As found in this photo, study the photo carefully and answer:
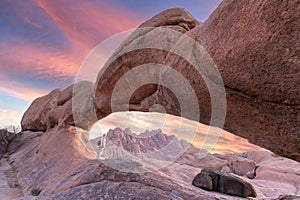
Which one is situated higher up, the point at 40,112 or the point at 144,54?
the point at 144,54

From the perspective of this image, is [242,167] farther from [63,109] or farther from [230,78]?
[230,78]

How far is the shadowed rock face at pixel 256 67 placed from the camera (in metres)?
3.85

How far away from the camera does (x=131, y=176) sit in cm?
641

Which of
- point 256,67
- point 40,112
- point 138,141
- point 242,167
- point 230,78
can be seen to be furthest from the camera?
point 138,141

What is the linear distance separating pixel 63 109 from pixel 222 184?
12.6 meters

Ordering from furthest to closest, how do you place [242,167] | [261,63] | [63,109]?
[242,167] < [63,109] < [261,63]

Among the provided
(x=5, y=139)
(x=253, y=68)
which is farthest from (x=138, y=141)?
(x=253, y=68)

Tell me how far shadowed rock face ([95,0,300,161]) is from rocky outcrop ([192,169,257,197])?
23.0 ft

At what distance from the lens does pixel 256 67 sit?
4410 mm

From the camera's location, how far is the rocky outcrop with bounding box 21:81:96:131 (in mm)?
16370

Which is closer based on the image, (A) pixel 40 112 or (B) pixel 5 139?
(A) pixel 40 112

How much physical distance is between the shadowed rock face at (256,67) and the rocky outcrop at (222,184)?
23.0 feet

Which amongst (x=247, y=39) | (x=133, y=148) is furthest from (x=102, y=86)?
(x=133, y=148)

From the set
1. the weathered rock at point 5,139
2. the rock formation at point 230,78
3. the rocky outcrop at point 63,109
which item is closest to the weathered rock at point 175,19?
the rock formation at point 230,78
